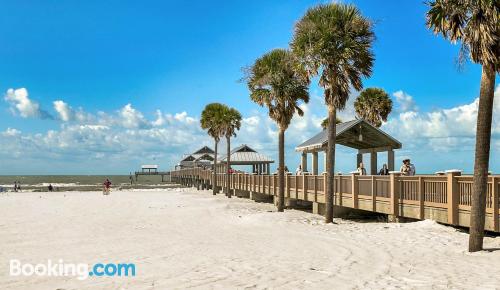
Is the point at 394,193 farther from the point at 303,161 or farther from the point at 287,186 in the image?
the point at 303,161

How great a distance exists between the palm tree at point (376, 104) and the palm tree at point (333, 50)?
77.9 ft

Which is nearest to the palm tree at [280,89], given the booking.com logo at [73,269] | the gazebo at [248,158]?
the booking.com logo at [73,269]

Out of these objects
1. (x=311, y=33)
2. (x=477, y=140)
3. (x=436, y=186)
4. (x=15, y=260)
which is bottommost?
(x=15, y=260)

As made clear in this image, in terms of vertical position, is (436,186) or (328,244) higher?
(436,186)

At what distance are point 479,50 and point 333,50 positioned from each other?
8.74 meters

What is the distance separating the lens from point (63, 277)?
34.7ft

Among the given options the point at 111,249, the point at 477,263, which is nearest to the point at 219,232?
the point at 111,249

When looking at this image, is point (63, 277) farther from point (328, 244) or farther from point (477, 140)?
point (477, 140)

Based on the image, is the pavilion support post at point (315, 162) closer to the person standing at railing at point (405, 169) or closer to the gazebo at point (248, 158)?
the person standing at railing at point (405, 169)

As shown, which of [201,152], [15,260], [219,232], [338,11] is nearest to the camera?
[15,260]

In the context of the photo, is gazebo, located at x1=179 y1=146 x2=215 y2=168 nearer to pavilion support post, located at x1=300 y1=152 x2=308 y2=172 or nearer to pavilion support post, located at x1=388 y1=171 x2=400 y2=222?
pavilion support post, located at x1=300 y1=152 x2=308 y2=172

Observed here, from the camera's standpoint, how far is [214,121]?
5225cm

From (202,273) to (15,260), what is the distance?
18.3 ft

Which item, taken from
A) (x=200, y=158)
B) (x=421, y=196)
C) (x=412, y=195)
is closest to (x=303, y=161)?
(x=412, y=195)
